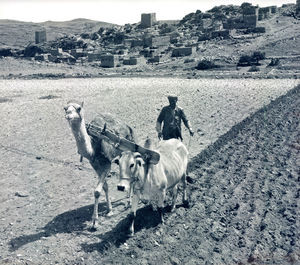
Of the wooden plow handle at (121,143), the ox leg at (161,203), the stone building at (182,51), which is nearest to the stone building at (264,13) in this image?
the stone building at (182,51)

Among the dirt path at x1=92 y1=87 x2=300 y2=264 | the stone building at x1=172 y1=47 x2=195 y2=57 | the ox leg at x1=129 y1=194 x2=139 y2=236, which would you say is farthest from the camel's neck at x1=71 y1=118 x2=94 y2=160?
the stone building at x1=172 y1=47 x2=195 y2=57

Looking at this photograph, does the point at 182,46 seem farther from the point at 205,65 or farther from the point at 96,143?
the point at 96,143

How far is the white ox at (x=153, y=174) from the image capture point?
713cm

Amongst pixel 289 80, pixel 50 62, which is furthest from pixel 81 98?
pixel 50 62

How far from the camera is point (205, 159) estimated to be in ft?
40.9

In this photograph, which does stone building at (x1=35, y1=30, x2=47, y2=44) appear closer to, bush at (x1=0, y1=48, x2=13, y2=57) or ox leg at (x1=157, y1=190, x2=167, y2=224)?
bush at (x1=0, y1=48, x2=13, y2=57)

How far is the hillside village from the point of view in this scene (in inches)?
1672

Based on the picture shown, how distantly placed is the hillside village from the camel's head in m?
28.7

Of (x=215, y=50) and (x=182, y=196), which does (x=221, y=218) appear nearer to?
(x=182, y=196)

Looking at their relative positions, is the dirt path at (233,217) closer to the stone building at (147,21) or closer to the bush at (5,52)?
the bush at (5,52)

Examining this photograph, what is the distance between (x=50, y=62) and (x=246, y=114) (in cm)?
3217

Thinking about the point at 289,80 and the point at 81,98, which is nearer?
the point at 81,98

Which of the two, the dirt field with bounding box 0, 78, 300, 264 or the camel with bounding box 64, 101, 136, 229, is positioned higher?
the camel with bounding box 64, 101, 136, 229

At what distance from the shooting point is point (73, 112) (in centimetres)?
770
